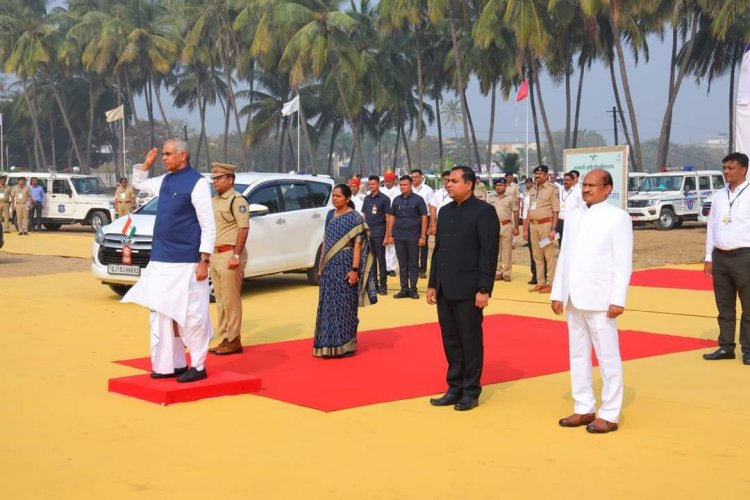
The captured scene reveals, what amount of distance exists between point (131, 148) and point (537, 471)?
9211 cm

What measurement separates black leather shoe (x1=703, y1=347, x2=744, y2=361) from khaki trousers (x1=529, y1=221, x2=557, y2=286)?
5.52m

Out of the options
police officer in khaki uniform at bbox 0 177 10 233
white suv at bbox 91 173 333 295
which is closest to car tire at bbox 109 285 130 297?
white suv at bbox 91 173 333 295

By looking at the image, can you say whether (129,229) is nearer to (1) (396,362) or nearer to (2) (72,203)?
(1) (396,362)

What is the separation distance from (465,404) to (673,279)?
10045 mm

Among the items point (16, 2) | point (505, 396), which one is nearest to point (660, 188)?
point (505, 396)

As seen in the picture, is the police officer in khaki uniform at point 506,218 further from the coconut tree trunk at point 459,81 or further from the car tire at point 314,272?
the coconut tree trunk at point 459,81

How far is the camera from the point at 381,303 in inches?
520

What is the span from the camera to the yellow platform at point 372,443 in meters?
5.10

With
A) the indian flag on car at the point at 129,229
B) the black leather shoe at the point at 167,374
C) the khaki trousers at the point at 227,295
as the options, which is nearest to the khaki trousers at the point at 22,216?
the indian flag on car at the point at 129,229

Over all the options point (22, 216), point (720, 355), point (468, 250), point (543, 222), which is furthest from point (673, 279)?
point (22, 216)

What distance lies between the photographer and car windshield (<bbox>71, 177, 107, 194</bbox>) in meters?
29.5

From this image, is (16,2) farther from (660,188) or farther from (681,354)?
(681,354)

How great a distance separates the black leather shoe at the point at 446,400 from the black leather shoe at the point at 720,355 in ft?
9.69

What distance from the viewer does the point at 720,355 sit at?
29.0ft
